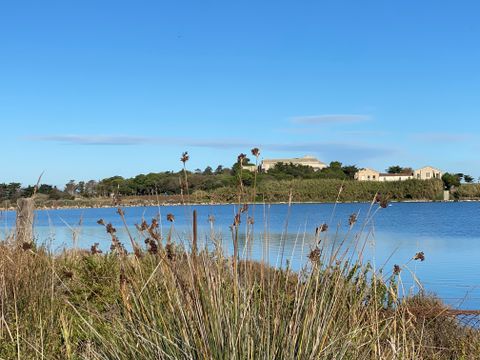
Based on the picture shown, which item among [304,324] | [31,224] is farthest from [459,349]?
[31,224]

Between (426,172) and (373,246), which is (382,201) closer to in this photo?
(373,246)

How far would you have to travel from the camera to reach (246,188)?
14.7 ft

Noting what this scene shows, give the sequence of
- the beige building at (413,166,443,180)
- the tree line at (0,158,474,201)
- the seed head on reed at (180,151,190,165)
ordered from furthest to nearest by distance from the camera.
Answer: the beige building at (413,166,443,180) < the tree line at (0,158,474,201) < the seed head on reed at (180,151,190,165)

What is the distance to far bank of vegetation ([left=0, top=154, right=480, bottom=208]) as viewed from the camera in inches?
166

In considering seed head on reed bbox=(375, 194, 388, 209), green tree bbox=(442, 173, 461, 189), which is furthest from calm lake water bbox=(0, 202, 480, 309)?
green tree bbox=(442, 173, 461, 189)

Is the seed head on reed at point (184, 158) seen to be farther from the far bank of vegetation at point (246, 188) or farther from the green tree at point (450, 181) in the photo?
the green tree at point (450, 181)

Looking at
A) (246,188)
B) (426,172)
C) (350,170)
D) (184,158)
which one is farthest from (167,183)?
(426,172)

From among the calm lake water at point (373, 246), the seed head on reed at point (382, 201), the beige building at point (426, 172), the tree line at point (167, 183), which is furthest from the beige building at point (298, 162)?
the beige building at point (426, 172)

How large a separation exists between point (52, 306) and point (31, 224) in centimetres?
432

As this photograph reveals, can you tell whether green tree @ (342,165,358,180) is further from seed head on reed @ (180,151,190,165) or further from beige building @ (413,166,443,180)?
beige building @ (413,166,443,180)

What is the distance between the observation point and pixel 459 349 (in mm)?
5340

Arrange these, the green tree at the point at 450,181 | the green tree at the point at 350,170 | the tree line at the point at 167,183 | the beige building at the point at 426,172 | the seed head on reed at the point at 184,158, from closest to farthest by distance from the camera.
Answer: the seed head on reed at the point at 184,158 → the tree line at the point at 167,183 → the green tree at the point at 350,170 → the green tree at the point at 450,181 → the beige building at the point at 426,172

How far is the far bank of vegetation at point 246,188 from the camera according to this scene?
13.9 feet

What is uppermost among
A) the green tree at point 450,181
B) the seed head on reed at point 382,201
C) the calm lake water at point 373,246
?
the green tree at point 450,181
